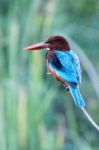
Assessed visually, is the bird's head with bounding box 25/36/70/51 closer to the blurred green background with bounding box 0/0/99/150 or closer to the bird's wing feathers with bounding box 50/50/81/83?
the bird's wing feathers with bounding box 50/50/81/83

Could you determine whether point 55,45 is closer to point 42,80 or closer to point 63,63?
point 63,63

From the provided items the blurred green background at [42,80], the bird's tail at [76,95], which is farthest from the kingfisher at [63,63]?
the blurred green background at [42,80]

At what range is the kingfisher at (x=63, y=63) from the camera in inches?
67.9

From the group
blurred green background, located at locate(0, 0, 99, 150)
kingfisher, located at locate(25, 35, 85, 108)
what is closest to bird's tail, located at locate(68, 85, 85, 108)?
kingfisher, located at locate(25, 35, 85, 108)

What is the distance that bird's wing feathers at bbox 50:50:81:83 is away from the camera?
1.75 meters

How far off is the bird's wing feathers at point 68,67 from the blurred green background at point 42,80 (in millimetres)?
847

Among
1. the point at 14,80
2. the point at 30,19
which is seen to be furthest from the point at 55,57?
the point at 30,19

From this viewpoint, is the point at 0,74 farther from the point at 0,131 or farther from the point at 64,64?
the point at 64,64

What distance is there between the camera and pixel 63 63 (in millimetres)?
1771

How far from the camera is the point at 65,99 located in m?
5.52

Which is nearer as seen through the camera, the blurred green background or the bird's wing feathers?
the bird's wing feathers

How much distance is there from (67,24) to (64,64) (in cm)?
409

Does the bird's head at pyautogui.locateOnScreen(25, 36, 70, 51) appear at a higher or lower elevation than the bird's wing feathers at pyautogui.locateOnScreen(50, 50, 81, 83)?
higher

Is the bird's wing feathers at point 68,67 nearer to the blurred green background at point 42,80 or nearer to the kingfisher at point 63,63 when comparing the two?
the kingfisher at point 63,63
